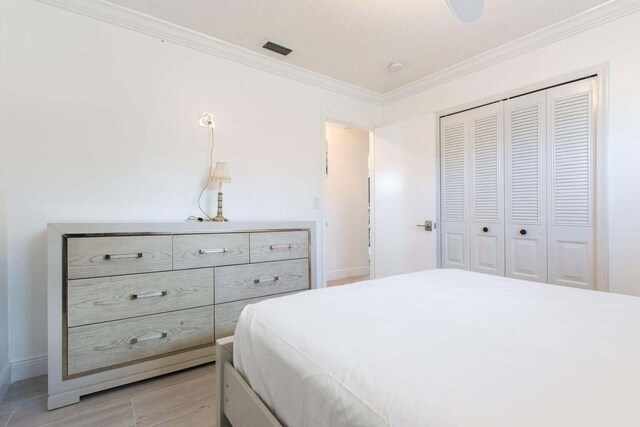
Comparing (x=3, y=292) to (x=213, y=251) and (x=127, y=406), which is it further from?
(x=213, y=251)

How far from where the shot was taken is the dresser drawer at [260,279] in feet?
6.84

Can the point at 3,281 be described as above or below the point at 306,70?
below

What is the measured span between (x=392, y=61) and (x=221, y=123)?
1672 millimetres


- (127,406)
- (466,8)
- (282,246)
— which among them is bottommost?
(127,406)

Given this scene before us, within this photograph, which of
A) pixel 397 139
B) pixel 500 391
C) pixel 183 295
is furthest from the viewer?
pixel 397 139

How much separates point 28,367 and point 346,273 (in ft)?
11.8

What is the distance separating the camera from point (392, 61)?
2830mm

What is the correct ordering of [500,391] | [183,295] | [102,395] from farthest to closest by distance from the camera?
1. [183,295]
2. [102,395]
3. [500,391]

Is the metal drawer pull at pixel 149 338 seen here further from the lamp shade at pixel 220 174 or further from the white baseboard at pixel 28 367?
the lamp shade at pixel 220 174

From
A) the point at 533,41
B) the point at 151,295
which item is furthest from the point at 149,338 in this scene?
the point at 533,41

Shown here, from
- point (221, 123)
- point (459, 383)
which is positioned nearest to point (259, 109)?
point (221, 123)

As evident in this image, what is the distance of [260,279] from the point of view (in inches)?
88.5

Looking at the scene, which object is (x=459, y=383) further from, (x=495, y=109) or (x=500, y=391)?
(x=495, y=109)

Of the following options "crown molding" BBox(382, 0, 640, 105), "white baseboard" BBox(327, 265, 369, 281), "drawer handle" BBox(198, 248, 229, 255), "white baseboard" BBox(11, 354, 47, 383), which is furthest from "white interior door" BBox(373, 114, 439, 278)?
"white baseboard" BBox(11, 354, 47, 383)
